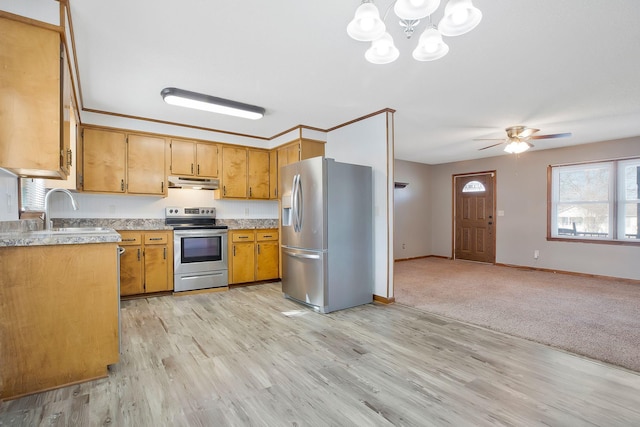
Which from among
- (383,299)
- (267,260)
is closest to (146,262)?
(267,260)

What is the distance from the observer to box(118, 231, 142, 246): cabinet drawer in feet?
13.4

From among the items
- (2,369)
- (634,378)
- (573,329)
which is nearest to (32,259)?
(2,369)

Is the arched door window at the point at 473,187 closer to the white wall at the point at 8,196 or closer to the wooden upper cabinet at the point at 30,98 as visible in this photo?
the wooden upper cabinet at the point at 30,98

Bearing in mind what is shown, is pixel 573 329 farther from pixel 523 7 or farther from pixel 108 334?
pixel 108 334

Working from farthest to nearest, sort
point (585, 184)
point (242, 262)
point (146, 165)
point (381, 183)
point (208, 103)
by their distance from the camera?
1. point (585, 184)
2. point (242, 262)
3. point (146, 165)
4. point (381, 183)
5. point (208, 103)

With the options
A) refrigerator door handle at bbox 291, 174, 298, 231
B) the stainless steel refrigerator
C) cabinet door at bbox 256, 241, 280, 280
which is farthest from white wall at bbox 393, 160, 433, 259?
refrigerator door handle at bbox 291, 174, 298, 231

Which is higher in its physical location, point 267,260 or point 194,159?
point 194,159

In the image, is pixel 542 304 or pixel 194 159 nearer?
pixel 542 304

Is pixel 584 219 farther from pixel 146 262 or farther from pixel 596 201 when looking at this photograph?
pixel 146 262

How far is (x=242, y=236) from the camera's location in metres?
4.92

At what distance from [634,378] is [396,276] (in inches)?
140

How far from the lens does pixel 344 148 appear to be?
4574 millimetres

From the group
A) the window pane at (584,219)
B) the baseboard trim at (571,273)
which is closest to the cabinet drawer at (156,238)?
the baseboard trim at (571,273)

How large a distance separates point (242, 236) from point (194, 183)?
1087 millimetres
